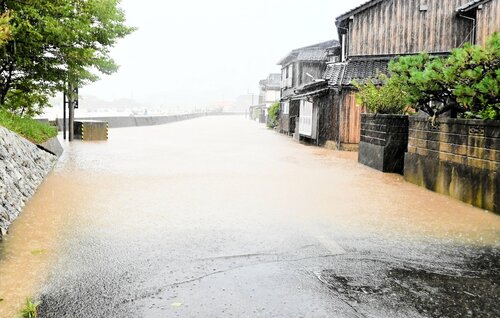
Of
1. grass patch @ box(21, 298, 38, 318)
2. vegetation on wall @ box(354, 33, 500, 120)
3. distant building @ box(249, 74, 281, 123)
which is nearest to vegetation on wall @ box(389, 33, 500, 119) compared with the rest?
vegetation on wall @ box(354, 33, 500, 120)

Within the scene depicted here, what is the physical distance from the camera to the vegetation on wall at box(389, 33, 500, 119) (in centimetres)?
860

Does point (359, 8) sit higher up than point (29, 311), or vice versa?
point (359, 8)

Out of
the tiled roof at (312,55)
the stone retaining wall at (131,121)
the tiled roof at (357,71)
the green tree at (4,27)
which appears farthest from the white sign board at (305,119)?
the green tree at (4,27)

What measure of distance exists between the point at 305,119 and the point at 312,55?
14987 mm

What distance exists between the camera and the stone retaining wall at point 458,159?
8.27m

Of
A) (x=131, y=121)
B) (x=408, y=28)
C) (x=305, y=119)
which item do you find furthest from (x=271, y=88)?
(x=408, y=28)

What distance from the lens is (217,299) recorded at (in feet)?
13.5

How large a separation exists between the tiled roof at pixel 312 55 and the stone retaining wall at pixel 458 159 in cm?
2940

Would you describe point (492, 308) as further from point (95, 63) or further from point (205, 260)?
point (95, 63)

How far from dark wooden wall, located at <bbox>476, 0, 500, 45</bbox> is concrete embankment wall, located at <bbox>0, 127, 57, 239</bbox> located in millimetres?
15615

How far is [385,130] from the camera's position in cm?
1375

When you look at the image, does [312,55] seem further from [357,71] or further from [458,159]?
[458,159]

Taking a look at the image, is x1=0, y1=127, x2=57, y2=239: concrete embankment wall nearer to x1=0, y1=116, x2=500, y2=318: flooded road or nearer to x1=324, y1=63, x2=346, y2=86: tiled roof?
x1=0, y1=116, x2=500, y2=318: flooded road

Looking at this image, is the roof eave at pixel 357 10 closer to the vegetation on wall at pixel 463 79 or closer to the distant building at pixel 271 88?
the vegetation on wall at pixel 463 79
